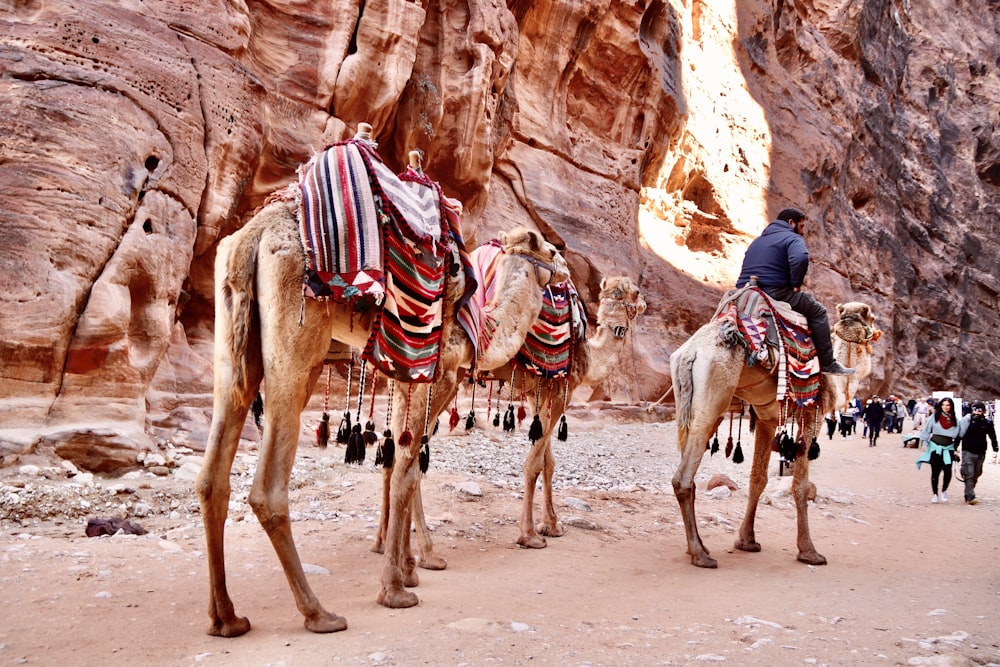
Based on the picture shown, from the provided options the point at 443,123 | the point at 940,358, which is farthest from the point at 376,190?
the point at 940,358

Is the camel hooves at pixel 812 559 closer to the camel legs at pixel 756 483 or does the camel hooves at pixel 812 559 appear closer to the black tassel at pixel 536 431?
the camel legs at pixel 756 483

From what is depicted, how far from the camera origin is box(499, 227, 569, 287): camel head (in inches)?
249

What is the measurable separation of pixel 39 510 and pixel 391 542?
3705 mm

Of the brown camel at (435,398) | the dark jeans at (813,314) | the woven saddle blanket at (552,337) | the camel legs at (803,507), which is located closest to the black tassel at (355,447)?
the brown camel at (435,398)

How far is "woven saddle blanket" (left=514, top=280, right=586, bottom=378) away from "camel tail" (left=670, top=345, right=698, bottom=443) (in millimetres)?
1069

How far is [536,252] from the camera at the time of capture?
642 centimetres

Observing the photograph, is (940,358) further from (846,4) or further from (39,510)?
(39,510)

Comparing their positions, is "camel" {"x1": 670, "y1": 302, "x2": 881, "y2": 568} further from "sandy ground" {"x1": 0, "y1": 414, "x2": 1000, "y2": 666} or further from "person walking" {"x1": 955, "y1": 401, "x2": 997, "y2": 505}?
"person walking" {"x1": 955, "y1": 401, "x2": 997, "y2": 505}

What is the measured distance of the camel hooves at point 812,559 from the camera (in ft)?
19.9

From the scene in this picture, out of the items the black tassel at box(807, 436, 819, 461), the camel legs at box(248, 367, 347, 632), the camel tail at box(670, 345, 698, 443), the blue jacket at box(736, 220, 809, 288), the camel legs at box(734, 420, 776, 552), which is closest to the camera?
the camel legs at box(248, 367, 347, 632)

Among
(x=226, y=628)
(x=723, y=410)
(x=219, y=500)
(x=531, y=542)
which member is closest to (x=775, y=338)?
(x=723, y=410)

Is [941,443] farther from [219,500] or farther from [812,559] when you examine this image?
[219,500]

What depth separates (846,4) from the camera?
1325 inches

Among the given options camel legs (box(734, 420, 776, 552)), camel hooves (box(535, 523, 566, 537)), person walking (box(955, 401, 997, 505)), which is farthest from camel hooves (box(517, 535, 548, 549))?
person walking (box(955, 401, 997, 505))
